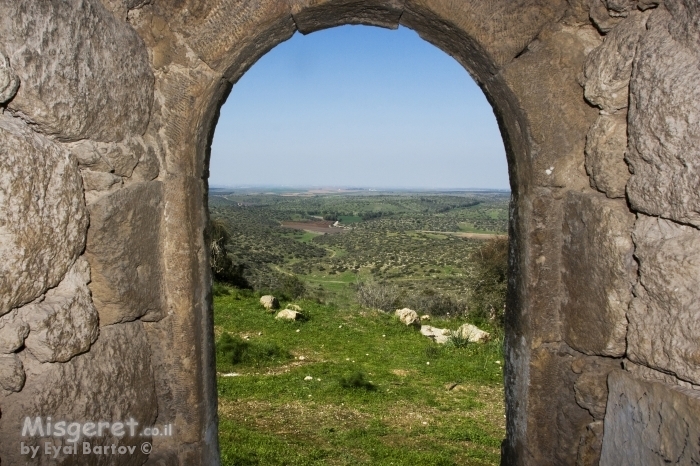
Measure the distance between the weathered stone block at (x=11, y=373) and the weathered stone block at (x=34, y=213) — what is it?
0.17 m

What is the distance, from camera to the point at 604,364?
2148 mm

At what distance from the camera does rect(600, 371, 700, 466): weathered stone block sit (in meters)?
1.58

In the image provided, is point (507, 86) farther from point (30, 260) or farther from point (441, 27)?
point (30, 260)

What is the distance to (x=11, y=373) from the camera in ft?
5.17

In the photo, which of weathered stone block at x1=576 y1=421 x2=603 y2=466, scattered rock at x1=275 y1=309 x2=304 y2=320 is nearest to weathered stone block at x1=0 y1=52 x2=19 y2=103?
weathered stone block at x1=576 y1=421 x2=603 y2=466

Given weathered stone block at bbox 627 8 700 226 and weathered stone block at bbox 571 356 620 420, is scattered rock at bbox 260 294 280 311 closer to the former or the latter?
weathered stone block at bbox 571 356 620 420

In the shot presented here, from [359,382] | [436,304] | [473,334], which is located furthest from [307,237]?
[359,382]

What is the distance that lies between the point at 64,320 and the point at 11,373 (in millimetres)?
227

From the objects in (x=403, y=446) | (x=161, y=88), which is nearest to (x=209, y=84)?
(x=161, y=88)

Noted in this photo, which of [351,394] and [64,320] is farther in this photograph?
[351,394]

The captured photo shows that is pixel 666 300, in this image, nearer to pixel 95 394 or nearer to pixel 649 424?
pixel 649 424

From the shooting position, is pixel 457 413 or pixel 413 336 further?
pixel 413 336

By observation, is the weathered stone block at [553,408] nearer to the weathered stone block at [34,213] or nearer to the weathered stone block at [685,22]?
the weathered stone block at [685,22]

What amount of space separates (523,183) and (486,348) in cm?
674
